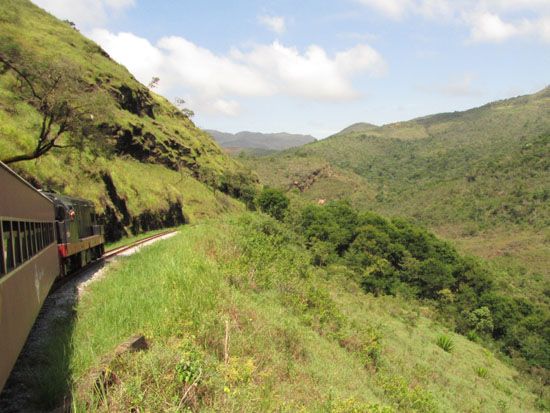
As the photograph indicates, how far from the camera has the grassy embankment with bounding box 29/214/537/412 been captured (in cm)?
590

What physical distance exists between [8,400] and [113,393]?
202cm

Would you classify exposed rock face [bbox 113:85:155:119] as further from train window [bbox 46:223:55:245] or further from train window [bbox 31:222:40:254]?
train window [bbox 31:222:40:254]

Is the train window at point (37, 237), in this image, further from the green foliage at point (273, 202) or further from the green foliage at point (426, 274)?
the green foliage at point (273, 202)

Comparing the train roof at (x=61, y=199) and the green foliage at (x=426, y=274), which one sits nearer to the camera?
the train roof at (x=61, y=199)

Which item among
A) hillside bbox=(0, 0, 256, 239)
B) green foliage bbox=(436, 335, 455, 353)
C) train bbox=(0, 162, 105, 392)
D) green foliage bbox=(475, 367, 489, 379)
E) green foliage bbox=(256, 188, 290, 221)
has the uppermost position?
hillside bbox=(0, 0, 256, 239)

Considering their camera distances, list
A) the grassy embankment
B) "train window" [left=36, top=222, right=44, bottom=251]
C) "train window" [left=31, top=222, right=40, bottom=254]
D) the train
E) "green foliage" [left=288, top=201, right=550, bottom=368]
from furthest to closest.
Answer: "green foliage" [left=288, top=201, right=550, bottom=368] < "train window" [left=36, top=222, right=44, bottom=251] < "train window" [left=31, top=222, right=40, bottom=254] < the grassy embankment < the train

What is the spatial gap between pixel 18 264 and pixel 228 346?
3.71 meters

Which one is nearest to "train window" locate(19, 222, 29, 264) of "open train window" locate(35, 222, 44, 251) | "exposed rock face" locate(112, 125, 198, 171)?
"open train window" locate(35, 222, 44, 251)

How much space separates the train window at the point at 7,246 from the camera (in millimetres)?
5792

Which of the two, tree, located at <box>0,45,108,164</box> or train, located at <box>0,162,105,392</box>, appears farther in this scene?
tree, located at <box>0,45,108,164</box>

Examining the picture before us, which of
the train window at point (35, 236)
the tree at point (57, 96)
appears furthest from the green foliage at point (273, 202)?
the train window at point (35, 236)

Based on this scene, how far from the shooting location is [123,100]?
59875mm

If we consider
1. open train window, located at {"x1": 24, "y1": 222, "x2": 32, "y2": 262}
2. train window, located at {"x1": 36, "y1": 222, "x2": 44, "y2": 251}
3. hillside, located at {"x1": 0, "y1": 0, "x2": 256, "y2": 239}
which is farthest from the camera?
hillside, located at {"x1": 0, "y1": 0, "x2": 256, "y2": 239}

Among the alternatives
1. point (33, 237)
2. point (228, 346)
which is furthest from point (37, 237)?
point (228, 346)
